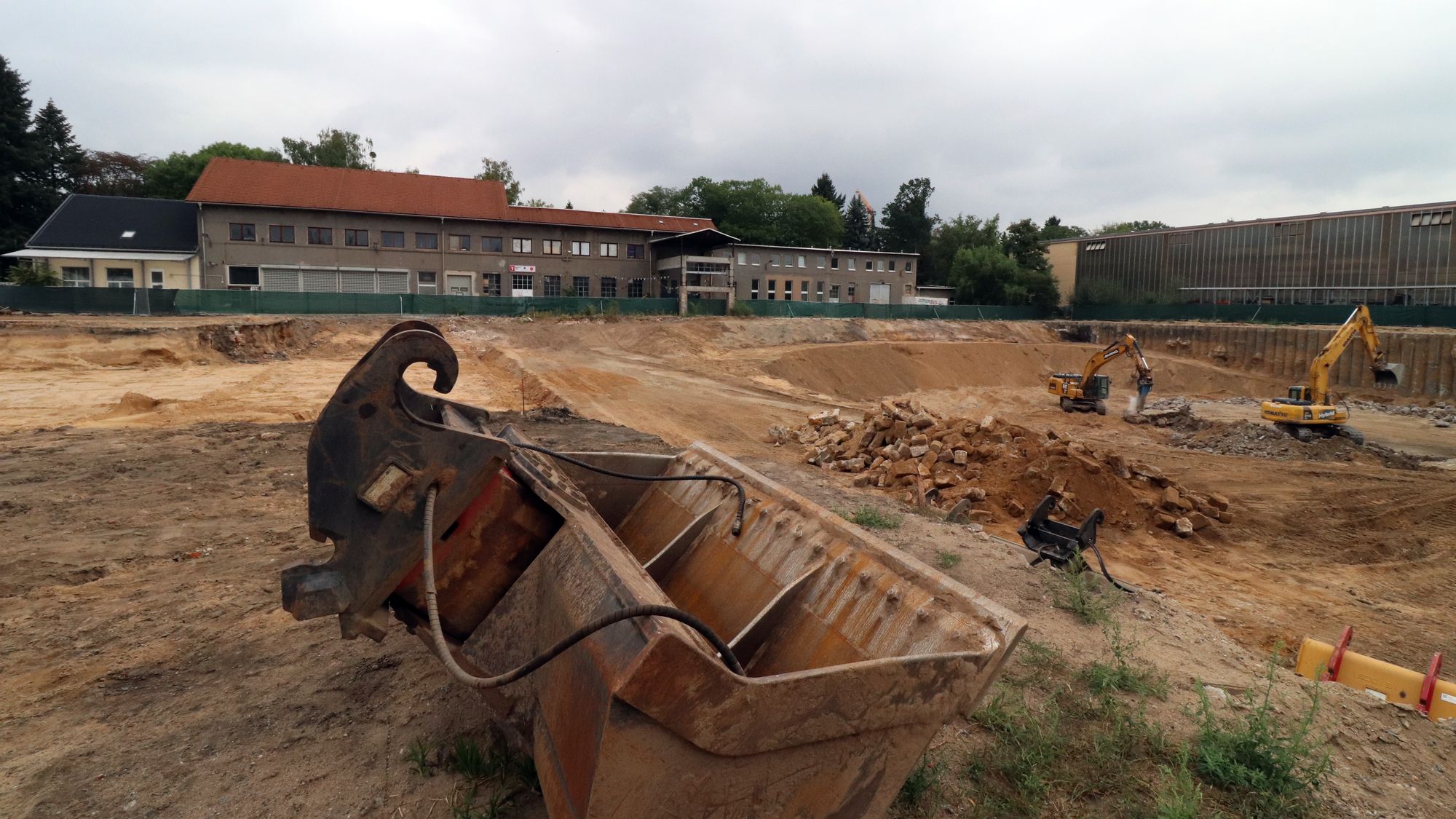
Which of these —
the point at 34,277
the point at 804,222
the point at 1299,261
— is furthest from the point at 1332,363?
the point at 804,222

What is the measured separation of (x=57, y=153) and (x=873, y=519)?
237 feet

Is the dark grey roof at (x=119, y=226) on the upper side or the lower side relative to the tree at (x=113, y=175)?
lower

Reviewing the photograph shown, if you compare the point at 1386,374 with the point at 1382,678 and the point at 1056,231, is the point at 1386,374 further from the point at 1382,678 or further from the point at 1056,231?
the point at 1056,231

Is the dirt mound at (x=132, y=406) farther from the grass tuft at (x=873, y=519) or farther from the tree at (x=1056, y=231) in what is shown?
the tree at (x=1056, y=231)

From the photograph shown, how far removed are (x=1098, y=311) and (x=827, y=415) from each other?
41173 millimetres

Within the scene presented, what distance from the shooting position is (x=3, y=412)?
45.2ft

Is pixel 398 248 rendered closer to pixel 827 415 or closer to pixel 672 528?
pixel 827 415

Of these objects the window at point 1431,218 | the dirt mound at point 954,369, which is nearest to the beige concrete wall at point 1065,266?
the dirt mound at point 954,369

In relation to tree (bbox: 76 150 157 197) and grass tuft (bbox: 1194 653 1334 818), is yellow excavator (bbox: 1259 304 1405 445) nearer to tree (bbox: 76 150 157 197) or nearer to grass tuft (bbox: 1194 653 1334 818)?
grass tuft (bbox: 1194 653 1334 818)

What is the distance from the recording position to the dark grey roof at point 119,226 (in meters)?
40.3

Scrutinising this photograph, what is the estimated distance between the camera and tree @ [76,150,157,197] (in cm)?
5972

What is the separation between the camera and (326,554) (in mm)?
6629

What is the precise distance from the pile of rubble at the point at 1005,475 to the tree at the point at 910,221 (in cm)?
6846

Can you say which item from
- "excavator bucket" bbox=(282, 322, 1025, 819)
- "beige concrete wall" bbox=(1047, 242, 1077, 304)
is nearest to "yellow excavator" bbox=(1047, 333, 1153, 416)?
Result: "excavator bucket" bbox=(282, 322, 1025, 819)
